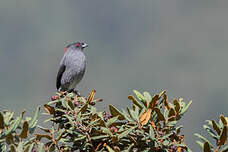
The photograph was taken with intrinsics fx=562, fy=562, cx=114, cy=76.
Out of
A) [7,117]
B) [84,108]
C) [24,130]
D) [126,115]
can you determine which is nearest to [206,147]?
[126,115]

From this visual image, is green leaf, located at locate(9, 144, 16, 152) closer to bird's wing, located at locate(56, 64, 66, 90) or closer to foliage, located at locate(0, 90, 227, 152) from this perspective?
foliage, located at locate(0, 90, 227, 152)

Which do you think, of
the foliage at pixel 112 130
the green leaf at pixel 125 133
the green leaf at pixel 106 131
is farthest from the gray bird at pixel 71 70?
the green leaf at pixel 125 133

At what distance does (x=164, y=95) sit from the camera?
13.2 ft

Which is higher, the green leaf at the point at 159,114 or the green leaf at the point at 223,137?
the green leaf at the point at 159,114

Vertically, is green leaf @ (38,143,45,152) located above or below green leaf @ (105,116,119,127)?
below

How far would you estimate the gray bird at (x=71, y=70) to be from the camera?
9398 millimetres

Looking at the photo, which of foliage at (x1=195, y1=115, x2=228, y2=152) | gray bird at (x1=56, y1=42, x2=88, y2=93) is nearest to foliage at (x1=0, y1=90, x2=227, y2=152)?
foliage at (x1=195, y1=115, x2=228, y2=152)

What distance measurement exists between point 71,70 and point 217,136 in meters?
5.87

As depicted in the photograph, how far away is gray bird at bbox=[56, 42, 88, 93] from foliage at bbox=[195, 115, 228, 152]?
5705 mm

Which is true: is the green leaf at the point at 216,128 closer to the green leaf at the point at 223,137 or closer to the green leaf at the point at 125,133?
the green leaf at the point at 223,137

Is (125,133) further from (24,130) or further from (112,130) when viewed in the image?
(24,130)

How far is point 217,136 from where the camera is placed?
3729 mm

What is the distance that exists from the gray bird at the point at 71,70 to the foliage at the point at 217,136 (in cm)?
570

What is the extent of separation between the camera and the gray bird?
9.40 meters
